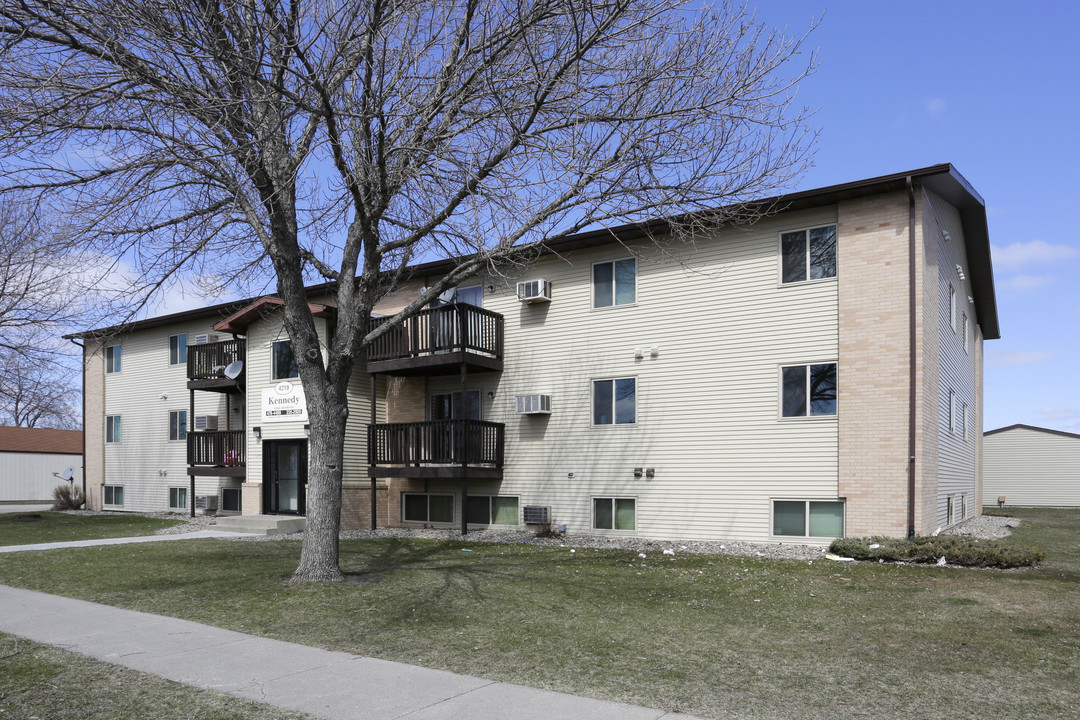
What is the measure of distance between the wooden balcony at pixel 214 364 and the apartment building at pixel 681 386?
0.28 feet

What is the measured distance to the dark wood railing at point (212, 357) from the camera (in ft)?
74.7

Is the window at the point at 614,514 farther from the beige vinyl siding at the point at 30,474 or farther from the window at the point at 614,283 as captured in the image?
the beige vinyl siding at the point at 30,474

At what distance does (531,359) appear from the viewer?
18.5 m

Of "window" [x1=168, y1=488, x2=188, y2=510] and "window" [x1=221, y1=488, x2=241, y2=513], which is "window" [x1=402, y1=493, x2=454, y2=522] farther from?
"window" [x1=168, y1=488, x2=188, y2=510]

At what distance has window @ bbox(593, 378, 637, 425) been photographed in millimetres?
16938

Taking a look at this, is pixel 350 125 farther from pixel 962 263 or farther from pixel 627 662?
pixel 962 263

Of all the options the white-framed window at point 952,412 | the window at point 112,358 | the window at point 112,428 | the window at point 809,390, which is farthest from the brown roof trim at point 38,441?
the white-framed window at point 952,412

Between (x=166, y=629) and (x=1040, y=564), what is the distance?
1238cm

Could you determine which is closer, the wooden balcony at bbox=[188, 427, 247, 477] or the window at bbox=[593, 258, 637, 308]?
the window at bbox=[593, 258, 637, 308]

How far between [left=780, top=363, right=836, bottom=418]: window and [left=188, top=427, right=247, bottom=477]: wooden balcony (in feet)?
48.4

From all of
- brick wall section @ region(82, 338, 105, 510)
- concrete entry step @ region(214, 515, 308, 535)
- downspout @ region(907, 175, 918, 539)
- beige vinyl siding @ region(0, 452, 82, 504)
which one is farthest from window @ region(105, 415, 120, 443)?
downspout @ region(907, 175, 918, 539)

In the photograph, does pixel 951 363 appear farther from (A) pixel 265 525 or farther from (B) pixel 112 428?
(B) pixel 112 428

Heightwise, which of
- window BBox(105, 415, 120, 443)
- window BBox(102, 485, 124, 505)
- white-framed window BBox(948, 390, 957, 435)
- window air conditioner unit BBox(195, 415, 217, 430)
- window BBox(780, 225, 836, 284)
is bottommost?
window BBox(102, 485, 124, 505)

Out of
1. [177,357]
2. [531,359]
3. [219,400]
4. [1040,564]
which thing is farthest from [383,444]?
[1040,564]
